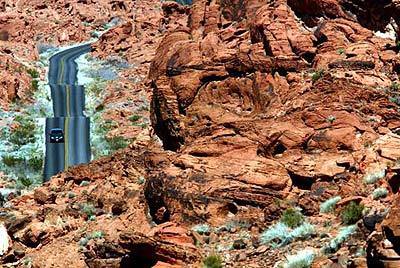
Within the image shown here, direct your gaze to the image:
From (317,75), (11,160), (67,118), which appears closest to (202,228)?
(317,75)

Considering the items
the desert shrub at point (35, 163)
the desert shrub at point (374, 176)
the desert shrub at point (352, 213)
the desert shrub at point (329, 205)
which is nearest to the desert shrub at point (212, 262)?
the desert shrub at point (352, 213)

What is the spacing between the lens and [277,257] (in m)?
Result: 12.6

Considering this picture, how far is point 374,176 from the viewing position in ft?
46.7

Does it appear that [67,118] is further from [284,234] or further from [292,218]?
[284,234]

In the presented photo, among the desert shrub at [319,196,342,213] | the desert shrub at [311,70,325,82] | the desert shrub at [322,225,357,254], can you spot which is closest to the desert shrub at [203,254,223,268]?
the desert shrub at [322,225,357,254]

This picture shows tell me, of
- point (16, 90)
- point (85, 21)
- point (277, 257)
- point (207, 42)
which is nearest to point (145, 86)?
point (16, 90)

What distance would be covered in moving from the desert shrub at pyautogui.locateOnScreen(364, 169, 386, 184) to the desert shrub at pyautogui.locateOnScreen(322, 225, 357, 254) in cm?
193

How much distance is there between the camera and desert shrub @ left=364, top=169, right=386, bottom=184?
14047mm

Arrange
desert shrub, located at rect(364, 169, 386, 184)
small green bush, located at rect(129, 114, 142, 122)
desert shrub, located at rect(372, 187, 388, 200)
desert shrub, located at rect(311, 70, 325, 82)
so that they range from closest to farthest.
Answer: desert shrub, located at rect(372, 187, 388, 200), desert shrub, located at rect(364, 169, 386, 184), desert shrub, located at rect(311, 70, 325, 82), small green bush, located at rect(129, 114, 142, 122)

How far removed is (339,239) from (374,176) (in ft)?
8.94

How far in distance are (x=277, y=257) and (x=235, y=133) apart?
5657 mm

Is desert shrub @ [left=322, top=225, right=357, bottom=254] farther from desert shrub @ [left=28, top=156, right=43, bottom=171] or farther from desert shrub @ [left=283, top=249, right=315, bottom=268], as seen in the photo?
desert shrub @ [left=28, top=156, right=43, bottom=171]

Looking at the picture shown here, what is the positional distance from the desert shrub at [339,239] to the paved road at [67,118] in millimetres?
27905

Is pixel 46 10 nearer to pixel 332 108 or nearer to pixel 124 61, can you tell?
pixel 124 61
